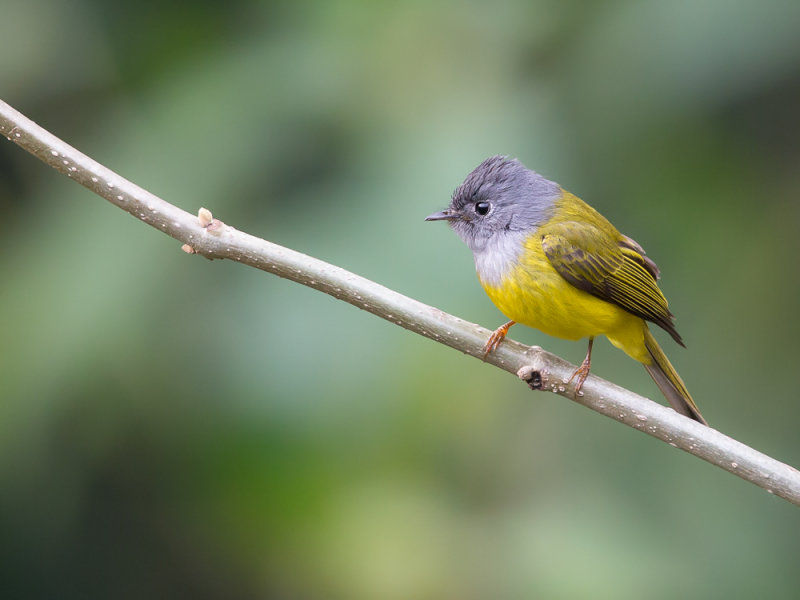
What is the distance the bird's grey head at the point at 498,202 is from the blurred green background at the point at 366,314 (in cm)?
36

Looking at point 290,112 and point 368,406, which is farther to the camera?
point 290,112

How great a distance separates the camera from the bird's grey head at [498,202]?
287cm

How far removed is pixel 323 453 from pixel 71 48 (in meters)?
2.13

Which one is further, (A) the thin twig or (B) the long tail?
(B) the long tail

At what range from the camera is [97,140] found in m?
3.75

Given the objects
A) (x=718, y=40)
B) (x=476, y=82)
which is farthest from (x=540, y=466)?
(x=718, y=40)

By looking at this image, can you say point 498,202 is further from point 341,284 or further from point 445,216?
point 341,284

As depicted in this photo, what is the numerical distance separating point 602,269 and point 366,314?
34.4 inches

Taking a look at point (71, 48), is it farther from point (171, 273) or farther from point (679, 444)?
point (679, 444)

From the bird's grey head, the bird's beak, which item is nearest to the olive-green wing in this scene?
the bird's grey head

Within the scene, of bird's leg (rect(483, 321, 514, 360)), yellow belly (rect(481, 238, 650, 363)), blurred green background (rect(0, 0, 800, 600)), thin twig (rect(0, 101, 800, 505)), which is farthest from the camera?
blurred green background (rect(0, 0, 800, 600))

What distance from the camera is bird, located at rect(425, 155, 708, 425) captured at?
271cm

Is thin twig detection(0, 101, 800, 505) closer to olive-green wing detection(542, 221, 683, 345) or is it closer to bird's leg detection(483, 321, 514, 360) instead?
bird's leg detection(483, 321, 514, 360)

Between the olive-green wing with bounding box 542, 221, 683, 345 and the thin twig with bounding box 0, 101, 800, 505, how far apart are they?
493 millimetres
